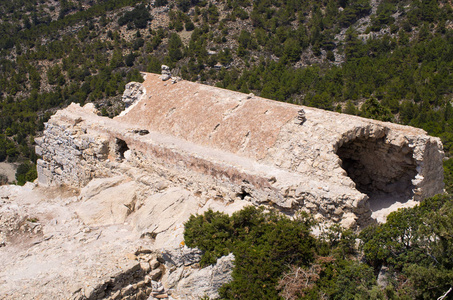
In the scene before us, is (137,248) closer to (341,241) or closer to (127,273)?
(127,273)

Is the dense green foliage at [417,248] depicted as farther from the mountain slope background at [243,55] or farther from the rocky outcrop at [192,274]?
the mountain slope background at [243,55]

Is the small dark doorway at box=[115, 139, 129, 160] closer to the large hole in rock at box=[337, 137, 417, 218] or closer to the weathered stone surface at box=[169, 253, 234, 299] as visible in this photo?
the weathered stone surface at box=[169, 253, 234, 299]

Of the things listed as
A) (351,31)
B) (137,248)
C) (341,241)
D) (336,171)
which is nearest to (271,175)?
(336,171)

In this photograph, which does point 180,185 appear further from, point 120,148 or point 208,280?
point 208,280

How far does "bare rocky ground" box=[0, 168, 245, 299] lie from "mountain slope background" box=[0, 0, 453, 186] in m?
19.2

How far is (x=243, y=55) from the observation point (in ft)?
159

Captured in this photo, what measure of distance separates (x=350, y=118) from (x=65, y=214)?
9883 millimetres

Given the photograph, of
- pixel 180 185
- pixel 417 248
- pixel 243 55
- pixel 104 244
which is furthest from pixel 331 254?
pixel 243 55

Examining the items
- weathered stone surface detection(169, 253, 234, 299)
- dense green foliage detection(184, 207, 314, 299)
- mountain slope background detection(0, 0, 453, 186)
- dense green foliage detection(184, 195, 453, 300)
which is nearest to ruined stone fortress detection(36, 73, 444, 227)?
dense green foliage detection(184, 195, 453, 300)

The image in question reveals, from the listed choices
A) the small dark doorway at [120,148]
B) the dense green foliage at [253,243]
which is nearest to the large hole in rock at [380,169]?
the dense green foliage at [253,243]

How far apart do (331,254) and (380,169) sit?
16.7ft

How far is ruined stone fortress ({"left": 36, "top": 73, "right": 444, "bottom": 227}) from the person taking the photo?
36.3ft

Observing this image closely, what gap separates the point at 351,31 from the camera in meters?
48.4

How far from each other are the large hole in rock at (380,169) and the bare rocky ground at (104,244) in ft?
15.7
